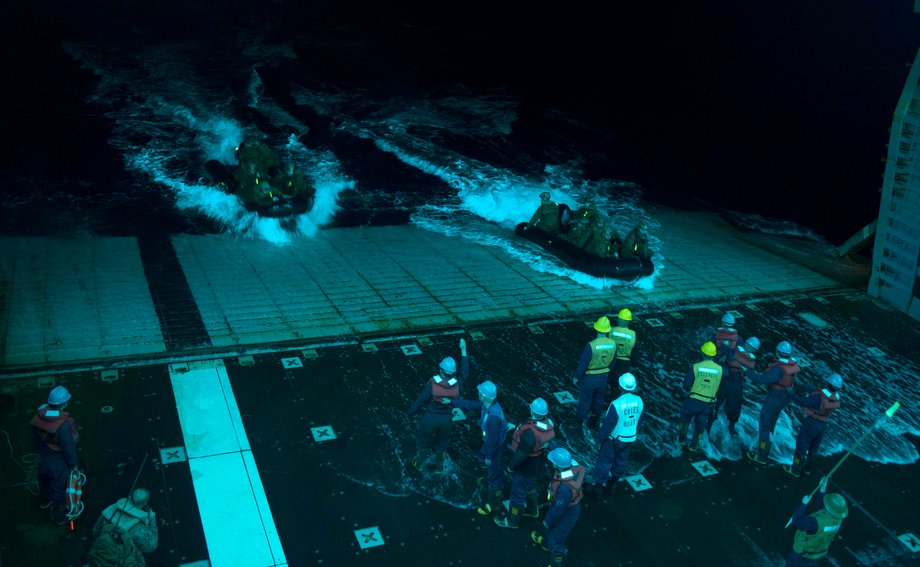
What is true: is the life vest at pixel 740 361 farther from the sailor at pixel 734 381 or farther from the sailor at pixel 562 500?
the sailor at pixel 562 500

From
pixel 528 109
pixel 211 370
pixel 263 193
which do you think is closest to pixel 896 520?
pixel 211 370

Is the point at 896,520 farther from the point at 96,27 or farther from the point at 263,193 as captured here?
the point at 96,27

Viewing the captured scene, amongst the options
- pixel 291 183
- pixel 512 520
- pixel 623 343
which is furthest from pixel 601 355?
pixel 291 183

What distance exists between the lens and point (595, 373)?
1037 cm

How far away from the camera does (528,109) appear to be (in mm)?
27781

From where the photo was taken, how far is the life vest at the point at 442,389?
29.0 feet

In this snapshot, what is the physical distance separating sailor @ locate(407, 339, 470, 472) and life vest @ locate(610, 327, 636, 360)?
2766 millimetres

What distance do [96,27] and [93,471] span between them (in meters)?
25.4

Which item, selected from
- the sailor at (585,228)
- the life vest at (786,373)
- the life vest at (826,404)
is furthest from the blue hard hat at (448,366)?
the sailor at (585,228)

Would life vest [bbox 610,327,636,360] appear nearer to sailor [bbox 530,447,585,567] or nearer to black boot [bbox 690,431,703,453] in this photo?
black boot [bbox 690,431,703,453]

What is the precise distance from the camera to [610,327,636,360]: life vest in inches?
421

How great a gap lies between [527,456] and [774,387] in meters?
3.90

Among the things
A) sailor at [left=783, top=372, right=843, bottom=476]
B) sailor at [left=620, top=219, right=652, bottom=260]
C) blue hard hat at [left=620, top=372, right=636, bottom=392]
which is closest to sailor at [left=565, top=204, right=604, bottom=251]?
sailor at [left=620, top=219, right=652, bottom=260]

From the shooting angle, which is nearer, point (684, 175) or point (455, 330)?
point (455, 330)
